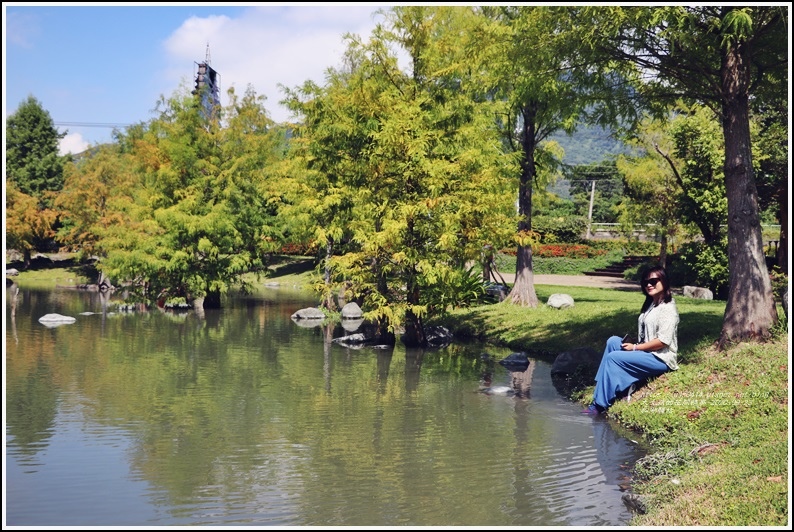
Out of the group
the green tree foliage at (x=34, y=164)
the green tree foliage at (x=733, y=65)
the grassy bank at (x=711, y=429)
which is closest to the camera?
the grassy bank at (x=711, y=429)

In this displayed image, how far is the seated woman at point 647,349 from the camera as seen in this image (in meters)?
11.7

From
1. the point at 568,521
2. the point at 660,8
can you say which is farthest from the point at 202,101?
the point at 568,521

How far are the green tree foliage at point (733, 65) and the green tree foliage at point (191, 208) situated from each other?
782 inches

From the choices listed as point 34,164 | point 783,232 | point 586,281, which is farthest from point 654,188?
point 34,164

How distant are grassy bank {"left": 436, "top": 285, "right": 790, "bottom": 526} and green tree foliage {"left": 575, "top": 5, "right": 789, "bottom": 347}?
0.70m

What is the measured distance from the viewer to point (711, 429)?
10328 mm

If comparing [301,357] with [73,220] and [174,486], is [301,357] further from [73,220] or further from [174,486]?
[73,220]

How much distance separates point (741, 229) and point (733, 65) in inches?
108

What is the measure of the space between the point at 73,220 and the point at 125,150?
17.7 feet

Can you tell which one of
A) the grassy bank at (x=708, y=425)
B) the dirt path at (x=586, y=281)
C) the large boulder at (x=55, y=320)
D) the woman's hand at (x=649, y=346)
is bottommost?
the large boulder at (x=55, y=320)

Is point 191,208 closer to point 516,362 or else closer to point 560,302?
point 560,302

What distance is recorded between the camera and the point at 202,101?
Answer: 32312 millimetres

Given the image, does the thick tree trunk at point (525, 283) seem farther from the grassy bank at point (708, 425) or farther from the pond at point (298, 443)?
the pond at point (298, 443)

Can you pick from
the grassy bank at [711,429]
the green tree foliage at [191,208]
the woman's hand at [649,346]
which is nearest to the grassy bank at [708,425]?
the grassy bank at [711,429]
